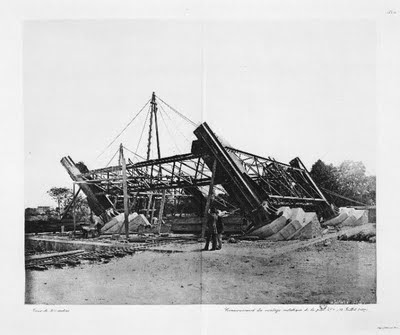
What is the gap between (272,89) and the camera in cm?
796

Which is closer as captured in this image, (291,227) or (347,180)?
(347,180)

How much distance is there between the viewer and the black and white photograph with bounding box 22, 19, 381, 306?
776 centimetres

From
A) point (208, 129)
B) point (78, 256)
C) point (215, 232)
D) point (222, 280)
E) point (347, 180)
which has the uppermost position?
point (208, 129)

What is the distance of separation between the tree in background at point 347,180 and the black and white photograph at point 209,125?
29 mm

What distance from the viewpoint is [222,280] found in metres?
Answer: 7.73

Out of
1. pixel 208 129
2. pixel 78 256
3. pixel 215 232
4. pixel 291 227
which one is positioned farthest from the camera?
pixel 291 227

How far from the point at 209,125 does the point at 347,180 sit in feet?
9.52

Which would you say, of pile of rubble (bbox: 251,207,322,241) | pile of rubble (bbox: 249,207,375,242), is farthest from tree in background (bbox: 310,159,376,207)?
pile of rubble (bbox: 251,207,322,241)

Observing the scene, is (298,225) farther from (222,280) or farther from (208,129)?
(208,129)

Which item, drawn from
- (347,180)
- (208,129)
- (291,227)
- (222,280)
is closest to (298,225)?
(291,227)

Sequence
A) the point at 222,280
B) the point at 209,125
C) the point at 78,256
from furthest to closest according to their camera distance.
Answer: the point at 78,256
the point at 209,125
the point at 222,280
